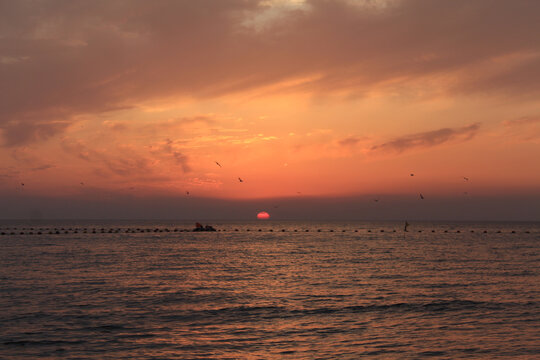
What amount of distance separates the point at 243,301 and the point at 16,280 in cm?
2503

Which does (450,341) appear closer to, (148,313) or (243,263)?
(148,313)

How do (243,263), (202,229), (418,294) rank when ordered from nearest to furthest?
(418,294)
(243,263)
(202,229)

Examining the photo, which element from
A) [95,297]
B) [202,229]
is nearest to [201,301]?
[95,297]

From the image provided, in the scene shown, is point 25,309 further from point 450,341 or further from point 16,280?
point 450,341

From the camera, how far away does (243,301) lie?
1379 inches

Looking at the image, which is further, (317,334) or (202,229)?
(202,229)

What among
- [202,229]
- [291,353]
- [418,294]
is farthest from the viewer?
[202,229]

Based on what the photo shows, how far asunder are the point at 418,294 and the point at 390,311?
309 inches

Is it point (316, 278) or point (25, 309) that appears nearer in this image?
point (25, 309)

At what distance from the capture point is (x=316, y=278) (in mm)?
48125

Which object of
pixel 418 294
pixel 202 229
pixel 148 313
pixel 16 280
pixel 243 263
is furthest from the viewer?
pixel 202 229

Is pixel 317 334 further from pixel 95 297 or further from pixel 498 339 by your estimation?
pixel 95 297

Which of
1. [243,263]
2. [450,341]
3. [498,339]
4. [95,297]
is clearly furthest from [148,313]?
[243,263]

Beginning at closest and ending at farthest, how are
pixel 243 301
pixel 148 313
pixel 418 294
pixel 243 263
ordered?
pixel 148 313
pixel 243 301
pixel 418 294
pixel 243 263
